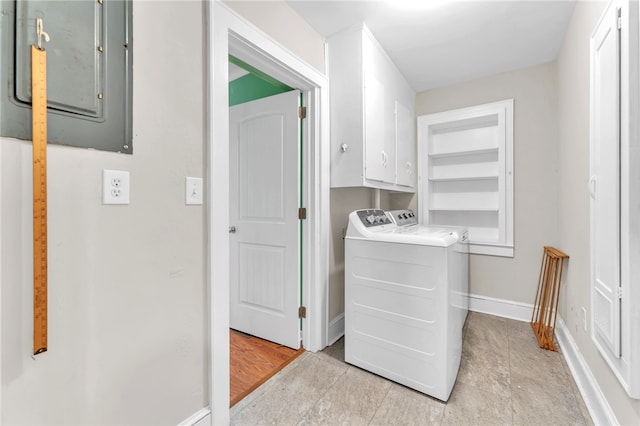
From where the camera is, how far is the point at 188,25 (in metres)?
1.22

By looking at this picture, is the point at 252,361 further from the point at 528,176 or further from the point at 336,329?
the point at 528,176

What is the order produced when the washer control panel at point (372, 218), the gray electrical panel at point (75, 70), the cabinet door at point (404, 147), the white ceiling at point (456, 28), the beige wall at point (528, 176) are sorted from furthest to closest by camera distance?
the cabinet door at point (404, 147)
the beige wall at point (528, 176)
the washer control panel at point (372, 218)
the white ceiling at point (456, 28)
the gray electrical panel at point (75, 70)

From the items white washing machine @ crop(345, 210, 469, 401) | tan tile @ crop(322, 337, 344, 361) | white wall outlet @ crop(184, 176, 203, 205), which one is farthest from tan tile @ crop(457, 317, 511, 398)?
white wall outlet @ crop(184, 176, 203, 205)

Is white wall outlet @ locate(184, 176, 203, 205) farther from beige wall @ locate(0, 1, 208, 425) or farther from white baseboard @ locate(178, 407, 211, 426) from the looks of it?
white baseboard @ locate(178, 407, 211, 426)

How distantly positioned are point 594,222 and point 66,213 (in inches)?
92.1

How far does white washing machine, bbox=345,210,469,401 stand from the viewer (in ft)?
5.01

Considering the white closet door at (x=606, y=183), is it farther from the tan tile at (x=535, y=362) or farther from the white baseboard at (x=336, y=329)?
the white baseboard at (x=336, y=329)

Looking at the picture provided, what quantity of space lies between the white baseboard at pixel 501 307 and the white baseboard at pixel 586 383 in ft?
1.48

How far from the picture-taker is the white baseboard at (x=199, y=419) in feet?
4.05

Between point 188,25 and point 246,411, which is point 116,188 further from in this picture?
point 246,411

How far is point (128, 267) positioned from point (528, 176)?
3.16m

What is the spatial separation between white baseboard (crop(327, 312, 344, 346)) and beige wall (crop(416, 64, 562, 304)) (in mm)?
1571

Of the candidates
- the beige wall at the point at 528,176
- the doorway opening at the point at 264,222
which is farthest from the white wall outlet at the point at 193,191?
the beige wall at the point at 528,176

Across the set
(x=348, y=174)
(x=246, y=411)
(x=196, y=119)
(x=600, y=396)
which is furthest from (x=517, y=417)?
(x=196, y=119)
